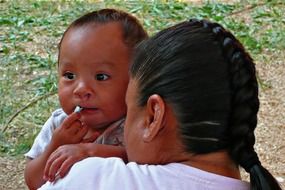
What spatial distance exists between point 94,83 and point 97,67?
0.05m

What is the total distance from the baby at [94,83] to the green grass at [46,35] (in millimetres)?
1921

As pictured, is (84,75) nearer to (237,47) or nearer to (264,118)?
(237,47)

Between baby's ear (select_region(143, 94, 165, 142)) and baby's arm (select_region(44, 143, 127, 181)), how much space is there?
0.22m

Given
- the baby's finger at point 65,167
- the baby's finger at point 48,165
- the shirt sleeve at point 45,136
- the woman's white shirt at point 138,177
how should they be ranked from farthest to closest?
the shirt sleeve at point 45,136 → the baby's finger at point 48,165 → the baby's finger at point 65,167 → the woman's white shirt at point 138,177

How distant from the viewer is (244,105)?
143 cm

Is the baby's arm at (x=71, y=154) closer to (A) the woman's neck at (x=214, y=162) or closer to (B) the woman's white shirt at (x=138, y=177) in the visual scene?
(B) the woman's white shirt at (x=138, y=177)

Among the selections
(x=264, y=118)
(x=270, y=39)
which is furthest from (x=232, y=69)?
(x=270, y=39)

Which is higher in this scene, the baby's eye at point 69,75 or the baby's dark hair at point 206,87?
the baby's dark hair at point 206,87

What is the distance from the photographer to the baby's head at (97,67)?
1894 mm

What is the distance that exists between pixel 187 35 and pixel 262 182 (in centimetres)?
35

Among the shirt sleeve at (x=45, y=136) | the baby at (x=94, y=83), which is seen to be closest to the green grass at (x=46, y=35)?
the shirt sleeve at (x=45, y=136)

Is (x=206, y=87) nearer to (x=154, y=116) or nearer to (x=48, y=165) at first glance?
(x=154, y=116)

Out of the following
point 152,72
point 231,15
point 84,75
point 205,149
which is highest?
point 152,72

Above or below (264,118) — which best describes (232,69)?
above
